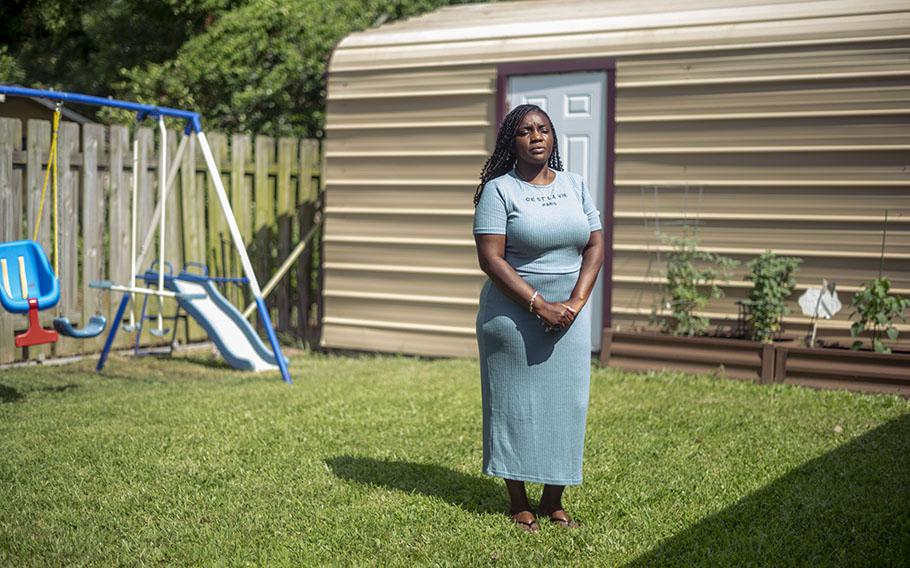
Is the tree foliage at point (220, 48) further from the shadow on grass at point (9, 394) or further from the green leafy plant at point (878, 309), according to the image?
the green leafy plant at point (878, 309)

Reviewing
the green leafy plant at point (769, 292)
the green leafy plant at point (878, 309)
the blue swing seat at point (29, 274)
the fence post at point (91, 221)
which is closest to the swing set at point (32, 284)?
the blue swing seat at point (29, 274)

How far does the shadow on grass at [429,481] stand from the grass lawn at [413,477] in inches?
0.6

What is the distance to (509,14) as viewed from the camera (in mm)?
9250

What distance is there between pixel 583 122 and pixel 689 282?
1.62 meters

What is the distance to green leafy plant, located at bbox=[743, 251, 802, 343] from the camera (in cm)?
741

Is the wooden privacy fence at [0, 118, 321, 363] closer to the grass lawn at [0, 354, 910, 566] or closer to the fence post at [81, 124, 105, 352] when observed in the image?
the fence post at [81, 124, 105, 352]

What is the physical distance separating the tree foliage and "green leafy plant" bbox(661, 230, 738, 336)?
6.19 metres

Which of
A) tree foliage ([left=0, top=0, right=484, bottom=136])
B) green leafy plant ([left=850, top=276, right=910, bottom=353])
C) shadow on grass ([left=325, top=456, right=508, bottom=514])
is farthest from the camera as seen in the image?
tree foliage ([left=0, top=0, right=484, bottom=136])

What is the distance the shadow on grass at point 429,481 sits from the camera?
4629mm

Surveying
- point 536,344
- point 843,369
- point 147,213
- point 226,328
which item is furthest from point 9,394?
point 843,369

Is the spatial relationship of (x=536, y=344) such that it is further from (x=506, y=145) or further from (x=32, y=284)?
(x=32, y=284)

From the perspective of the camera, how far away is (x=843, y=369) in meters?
7.05

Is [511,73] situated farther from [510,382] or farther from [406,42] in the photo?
[510,382]

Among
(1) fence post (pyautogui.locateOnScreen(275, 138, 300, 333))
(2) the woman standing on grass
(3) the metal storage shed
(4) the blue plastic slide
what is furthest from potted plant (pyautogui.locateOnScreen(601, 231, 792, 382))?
(1) fence post (pyautogui.locateOnScreen(275, 138, 300, 333))
